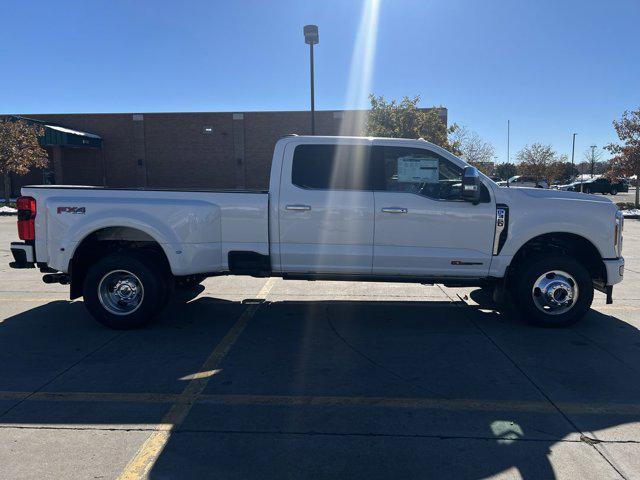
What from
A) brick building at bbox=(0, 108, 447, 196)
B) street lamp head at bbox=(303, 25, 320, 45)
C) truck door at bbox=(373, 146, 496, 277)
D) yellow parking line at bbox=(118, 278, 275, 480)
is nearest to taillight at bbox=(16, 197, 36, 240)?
yellow parking line at bbox=(118, 278, 275, 480)

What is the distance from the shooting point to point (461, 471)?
2.94 meters

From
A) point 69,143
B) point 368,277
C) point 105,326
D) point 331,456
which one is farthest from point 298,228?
point 69,143

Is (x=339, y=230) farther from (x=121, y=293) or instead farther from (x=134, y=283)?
(x=121, y=293)

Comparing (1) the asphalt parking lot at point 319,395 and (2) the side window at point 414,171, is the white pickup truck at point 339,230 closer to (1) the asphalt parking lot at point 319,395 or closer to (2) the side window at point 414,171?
(2) the side window at point 414,171

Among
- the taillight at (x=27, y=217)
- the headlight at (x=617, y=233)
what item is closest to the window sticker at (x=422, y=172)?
the headlight at (x=617, y=233)

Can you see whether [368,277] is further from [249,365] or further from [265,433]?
[265,433]

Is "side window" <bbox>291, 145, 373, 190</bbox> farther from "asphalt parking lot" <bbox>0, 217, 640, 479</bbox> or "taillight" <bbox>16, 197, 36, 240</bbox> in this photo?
"taillight" <bbox>16, 197, 36, 240</bbox>

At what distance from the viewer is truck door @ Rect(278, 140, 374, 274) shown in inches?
222

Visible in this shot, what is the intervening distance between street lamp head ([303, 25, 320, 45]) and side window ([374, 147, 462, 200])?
10881 millimetres

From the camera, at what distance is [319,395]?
3.96 meters

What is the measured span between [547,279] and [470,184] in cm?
155

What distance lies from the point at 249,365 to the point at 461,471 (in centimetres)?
225

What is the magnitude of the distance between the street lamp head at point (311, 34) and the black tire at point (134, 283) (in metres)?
11.6

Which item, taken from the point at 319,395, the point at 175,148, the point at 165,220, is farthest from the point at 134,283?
the point at 175,148
